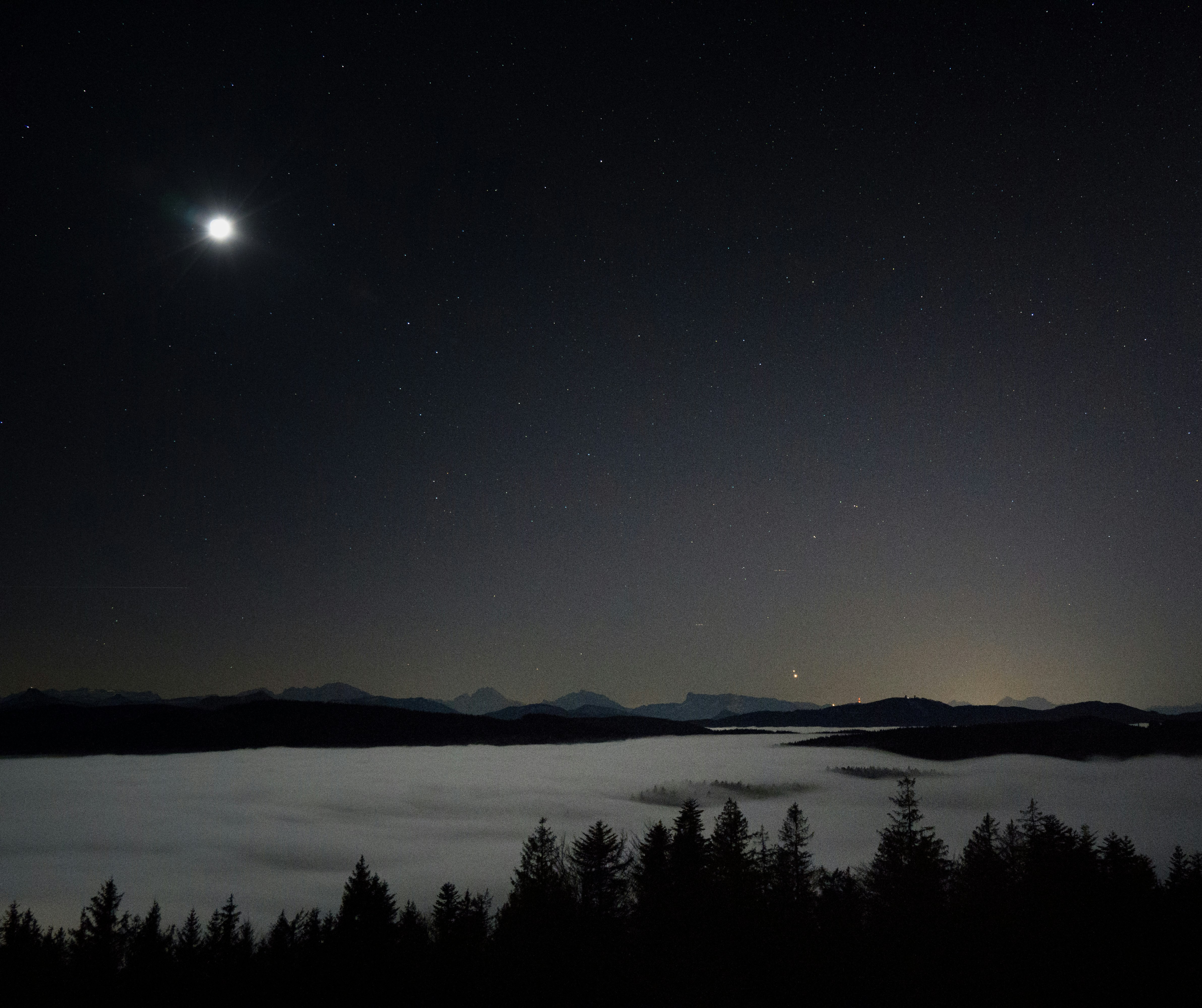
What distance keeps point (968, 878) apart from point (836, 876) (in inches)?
466

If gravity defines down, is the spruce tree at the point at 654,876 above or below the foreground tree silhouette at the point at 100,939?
above

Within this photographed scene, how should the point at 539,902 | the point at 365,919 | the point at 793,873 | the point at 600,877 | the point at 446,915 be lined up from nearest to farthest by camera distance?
the point at 539,902 → the point at 446,915 → the point at 365,919 → the point at 793,873 → the point at 600,877

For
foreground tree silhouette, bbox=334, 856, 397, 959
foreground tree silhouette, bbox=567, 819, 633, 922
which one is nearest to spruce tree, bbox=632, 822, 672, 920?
foreground tree silhouette, bbox=567, 819, 633, 922

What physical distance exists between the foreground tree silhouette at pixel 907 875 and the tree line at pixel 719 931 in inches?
8.3

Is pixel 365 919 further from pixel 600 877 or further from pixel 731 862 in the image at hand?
pixel 731 862

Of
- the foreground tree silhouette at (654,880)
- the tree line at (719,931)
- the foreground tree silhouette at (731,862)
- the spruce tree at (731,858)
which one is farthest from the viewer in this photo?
the foreground tree silhouette at (654,880)

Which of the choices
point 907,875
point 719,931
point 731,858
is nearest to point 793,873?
point 731,858

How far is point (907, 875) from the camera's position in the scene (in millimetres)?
62375

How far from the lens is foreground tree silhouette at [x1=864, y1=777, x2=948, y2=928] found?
192 ft

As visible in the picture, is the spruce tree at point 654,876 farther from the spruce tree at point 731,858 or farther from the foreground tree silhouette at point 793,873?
the foreground tree silhouette at point 793,873

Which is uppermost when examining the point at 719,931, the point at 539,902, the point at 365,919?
the point at 719,931

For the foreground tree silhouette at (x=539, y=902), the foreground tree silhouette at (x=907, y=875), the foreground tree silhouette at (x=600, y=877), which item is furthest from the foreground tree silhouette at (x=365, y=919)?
the foreground tree silhouette at (x=907, y=875)

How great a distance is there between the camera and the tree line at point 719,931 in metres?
50.0

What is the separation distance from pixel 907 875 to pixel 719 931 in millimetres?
18623
